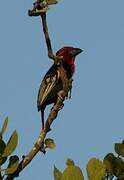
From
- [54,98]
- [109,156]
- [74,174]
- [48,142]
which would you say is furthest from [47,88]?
[74,174]

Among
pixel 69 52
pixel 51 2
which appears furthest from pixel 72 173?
pixel 69 52

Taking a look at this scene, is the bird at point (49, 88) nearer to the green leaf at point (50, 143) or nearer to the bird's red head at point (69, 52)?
the green leaf at point (50, 143)

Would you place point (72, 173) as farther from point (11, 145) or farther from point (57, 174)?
point (11, 145)

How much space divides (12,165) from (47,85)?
1.29 metres

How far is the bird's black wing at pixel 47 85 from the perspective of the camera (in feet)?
15.9

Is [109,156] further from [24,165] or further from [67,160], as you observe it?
[24,165]

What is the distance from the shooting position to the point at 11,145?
153 inches

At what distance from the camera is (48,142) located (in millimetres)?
4336

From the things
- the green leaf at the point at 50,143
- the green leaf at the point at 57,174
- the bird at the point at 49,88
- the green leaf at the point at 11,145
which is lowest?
the green leaf at the point at 57,174

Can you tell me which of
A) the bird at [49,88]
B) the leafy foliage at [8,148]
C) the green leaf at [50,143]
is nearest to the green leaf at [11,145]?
the leafy foliage at [8,148]

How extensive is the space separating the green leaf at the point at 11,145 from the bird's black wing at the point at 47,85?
3.07ft

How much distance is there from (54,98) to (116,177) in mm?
1508

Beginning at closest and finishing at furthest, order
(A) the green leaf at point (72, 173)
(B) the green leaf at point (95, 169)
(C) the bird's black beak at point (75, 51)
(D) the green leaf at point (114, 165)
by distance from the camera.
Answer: (A) the green leaf at point (72, 173), (B) the green leaf at point (95, 169), (D) the green leaf at point (114, 165), (C) the bird's black beak at point (75, 51)

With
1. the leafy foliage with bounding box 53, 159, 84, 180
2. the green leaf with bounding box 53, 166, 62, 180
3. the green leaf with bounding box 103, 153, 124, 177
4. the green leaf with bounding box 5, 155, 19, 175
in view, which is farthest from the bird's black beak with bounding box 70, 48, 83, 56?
the leafy foliage with bounding box 53, 159, 84, 180
